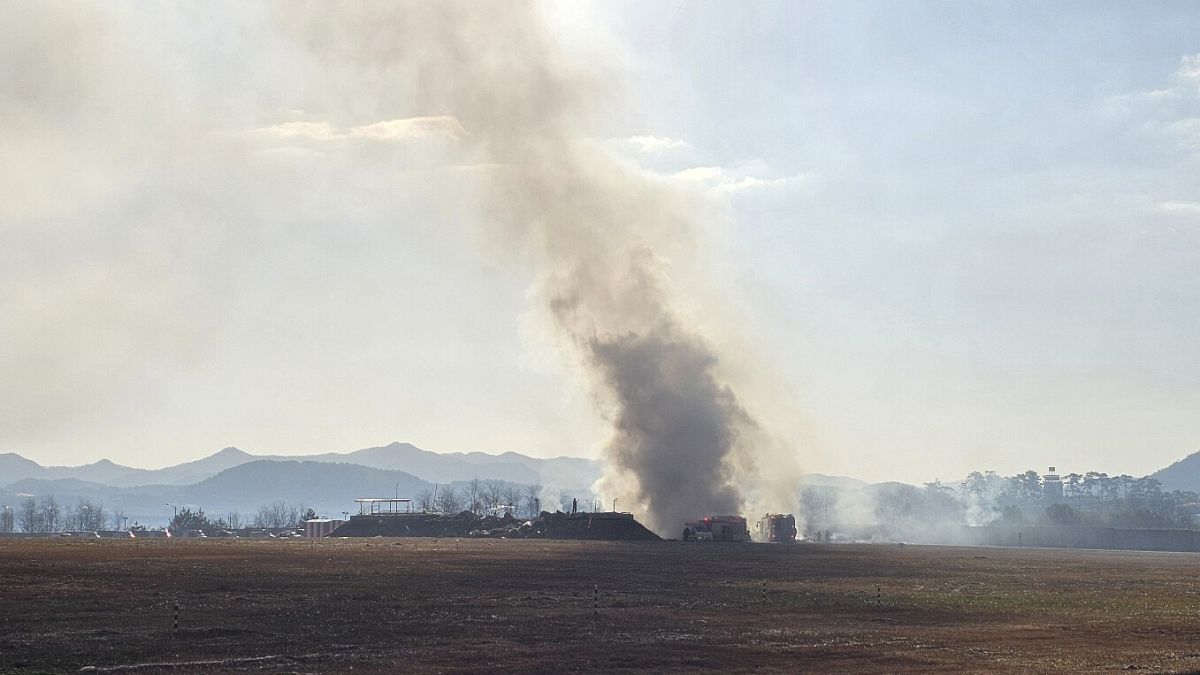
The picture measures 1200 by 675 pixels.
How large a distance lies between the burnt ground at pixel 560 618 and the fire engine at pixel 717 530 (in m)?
66.8

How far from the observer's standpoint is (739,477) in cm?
19088

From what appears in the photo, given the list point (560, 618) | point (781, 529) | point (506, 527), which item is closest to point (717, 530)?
point (781, 529)

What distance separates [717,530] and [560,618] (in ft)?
370

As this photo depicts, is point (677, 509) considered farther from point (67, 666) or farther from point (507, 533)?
point (67, 666)

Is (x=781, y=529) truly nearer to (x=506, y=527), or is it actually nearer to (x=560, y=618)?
(x=506, y=527)

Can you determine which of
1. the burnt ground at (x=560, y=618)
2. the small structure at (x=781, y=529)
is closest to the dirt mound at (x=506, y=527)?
the small structure at (x=781, y=529)

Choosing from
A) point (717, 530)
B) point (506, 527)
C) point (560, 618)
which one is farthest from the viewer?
point (506, 527)

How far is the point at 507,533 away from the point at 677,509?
27477 mm

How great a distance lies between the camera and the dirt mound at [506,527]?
160 m

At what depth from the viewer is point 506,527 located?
176m

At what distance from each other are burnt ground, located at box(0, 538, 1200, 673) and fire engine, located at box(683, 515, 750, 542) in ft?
219

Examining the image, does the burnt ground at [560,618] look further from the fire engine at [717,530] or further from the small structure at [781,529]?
the small structure at [781,529]

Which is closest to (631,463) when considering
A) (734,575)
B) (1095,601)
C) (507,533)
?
(507,533)

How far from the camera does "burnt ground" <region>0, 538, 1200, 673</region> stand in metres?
38.9
